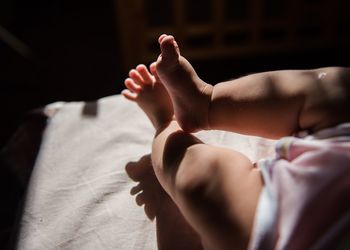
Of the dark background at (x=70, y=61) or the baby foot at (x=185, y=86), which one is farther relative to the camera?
the dark background at (x=70, y=61)

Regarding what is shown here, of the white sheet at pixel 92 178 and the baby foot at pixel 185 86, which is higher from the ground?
the baby foot at pixel 185 86

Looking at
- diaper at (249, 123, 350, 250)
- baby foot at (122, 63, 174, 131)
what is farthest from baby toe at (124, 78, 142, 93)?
diaper at (249, 123, 350, 250)

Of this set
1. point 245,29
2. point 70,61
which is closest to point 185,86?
point 245,29

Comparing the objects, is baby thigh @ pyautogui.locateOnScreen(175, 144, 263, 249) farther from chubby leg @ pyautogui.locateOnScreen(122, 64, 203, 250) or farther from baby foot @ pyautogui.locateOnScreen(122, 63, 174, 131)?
baby foot @ pyautogui.locateOnScreen(122, 63, 174, 131)

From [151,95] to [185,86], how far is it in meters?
0.17

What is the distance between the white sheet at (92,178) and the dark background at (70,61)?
2.16ft

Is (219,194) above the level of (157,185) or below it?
above

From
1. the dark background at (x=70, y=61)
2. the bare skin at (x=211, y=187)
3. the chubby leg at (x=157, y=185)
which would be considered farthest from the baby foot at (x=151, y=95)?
the dark background at (x=70, y=61)

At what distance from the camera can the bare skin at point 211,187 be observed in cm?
67

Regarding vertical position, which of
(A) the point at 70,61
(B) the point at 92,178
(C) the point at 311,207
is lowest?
(A) the point at 70,61

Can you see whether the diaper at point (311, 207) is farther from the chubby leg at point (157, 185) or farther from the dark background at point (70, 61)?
the dark background at point (70, 61)

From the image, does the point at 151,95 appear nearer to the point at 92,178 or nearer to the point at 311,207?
the point at 92,178

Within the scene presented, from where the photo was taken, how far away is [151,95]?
99 cm

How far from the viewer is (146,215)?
0.89 m
